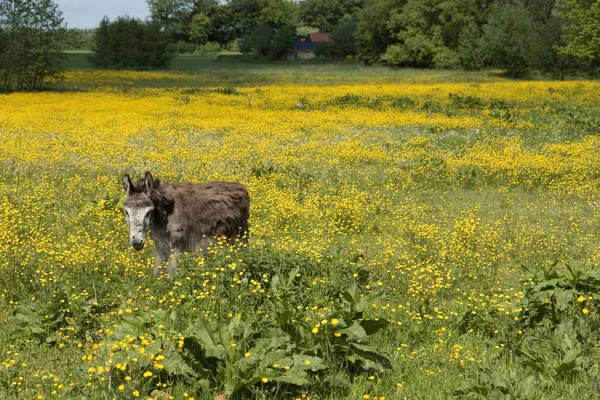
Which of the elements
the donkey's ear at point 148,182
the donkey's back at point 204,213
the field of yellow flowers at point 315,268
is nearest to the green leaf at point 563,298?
the field of yellow flowers at point 315,268

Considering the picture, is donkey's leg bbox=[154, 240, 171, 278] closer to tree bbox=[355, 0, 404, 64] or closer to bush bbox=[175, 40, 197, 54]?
tree bbox=[355, 0, 404, 64]

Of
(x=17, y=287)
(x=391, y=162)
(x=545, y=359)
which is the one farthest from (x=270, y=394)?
(x=391, y=162)

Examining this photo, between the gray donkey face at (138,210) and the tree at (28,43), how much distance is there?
121 feet

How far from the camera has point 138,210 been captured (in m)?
7.30

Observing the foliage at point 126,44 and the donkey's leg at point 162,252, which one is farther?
the foliage at point 126,44

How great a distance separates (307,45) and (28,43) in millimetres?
96511

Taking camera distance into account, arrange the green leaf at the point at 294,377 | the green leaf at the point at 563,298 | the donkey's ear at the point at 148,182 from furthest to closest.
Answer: the donkey's ear at the point at 148,182 < the green leaf at the point at 563,298 < the green leaf at the point at 294,377

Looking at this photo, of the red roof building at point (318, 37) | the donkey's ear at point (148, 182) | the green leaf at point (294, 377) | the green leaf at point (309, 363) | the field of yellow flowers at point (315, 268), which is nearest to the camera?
the green leaf at point (294, 377)

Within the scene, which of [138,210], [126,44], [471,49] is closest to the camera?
[138,210]

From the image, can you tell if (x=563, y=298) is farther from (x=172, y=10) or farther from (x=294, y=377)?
(x=172, y=10)

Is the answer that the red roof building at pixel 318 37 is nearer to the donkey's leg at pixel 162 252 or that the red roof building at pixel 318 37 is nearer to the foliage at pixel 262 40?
the foliage at pixel 262 40

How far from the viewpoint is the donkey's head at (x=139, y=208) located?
281 inches

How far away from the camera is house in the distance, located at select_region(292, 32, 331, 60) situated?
109m

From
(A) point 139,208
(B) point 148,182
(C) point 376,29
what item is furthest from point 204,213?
(C) point 376,29
